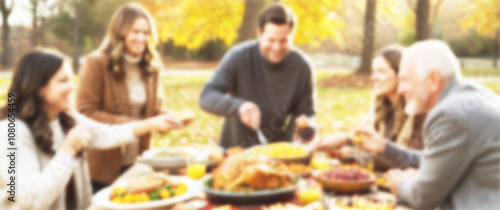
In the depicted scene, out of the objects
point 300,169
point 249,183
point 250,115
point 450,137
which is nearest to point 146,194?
→ point 249,183

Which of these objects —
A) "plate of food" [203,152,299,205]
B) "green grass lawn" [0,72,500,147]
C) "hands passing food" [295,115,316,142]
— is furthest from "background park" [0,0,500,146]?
"plate of food" [203,152,299,205]

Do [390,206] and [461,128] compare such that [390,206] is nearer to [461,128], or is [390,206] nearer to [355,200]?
[355,200]

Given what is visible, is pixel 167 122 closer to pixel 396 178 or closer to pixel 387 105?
pixel 396 178

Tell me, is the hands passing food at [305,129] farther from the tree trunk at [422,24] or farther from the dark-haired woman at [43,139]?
the tree trunk at [422,24]

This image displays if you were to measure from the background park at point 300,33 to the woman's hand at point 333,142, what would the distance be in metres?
0.75

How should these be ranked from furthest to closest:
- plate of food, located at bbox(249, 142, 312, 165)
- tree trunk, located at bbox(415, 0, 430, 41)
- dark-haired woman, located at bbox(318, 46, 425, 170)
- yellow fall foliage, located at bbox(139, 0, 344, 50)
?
1. yellow fall foliage, located at bbox(139, 0, 344, 50)
2. tree trunk, located at bbox(415, 0, 430, 41)
3. dark-haired woman, located at bbox(318, 46, 425, 170)
4. plate of food, located at bbox(249, 142, 312, 165)

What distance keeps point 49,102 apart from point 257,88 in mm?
1793

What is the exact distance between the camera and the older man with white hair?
6.51 feet

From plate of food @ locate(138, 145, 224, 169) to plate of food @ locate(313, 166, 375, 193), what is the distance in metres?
0.78

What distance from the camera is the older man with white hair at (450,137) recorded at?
1.99 meters

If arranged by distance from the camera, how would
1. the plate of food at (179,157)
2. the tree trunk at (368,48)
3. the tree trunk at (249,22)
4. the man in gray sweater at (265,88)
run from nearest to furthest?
the plate of food at (179,157) < the man in gray sweater at (265,88) < the tree trunk at (249,22) < the tree trunk at (368,48)

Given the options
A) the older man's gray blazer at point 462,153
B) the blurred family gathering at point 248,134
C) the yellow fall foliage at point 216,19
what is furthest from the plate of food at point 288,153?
the yellow fall foliage at point 216,19

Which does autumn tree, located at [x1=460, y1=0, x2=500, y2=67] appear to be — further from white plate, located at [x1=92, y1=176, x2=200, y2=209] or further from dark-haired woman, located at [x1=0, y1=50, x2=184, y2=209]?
dark-haired woman, located at [x1=0, y1=50, x2=184, y2=209]

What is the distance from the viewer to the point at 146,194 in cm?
229
